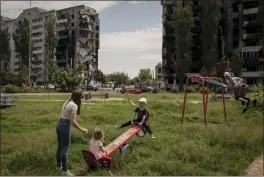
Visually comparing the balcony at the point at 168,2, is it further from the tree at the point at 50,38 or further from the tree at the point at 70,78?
the tree at the point at 50,38

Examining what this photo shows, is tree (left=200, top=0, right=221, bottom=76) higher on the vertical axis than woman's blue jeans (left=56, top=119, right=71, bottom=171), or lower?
higher

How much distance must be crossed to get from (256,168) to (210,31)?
11.8 ft

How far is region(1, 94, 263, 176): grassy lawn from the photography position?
9.22 meters

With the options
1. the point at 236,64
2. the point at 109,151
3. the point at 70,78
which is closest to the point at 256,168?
the point at 236,64

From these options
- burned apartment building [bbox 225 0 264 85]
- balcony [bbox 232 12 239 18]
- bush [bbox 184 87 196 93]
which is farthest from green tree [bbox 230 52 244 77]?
bush [bbox 184 87 196 93]

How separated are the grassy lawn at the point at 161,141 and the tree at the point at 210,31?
1724 mm

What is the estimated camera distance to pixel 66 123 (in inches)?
271

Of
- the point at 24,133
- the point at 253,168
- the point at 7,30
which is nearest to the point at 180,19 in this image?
the point at 253,168

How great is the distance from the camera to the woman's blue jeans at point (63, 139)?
6898 mm

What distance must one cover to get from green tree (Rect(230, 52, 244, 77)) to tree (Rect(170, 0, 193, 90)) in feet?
3.18

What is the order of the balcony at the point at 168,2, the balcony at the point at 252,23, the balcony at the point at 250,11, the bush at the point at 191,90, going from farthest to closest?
the bush at the point at 191,90 → the balcony at the point at 168,2 → the balcony at the point at 250,11 → the balcony at the point at 252,23

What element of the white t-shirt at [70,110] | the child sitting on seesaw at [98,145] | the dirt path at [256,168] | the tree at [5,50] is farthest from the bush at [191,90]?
the tree at [5,50]

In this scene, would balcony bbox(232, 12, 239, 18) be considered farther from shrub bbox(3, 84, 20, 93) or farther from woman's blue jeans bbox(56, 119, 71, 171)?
shrub bbox(3, 84, 20, 93)

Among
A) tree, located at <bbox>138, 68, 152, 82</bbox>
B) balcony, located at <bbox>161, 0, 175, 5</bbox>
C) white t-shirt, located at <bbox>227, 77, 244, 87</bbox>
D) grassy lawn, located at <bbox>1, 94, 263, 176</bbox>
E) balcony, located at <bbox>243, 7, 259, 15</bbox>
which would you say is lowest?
grassy lawn, located at <bbox>1, 94, 263, 176</bbox>
